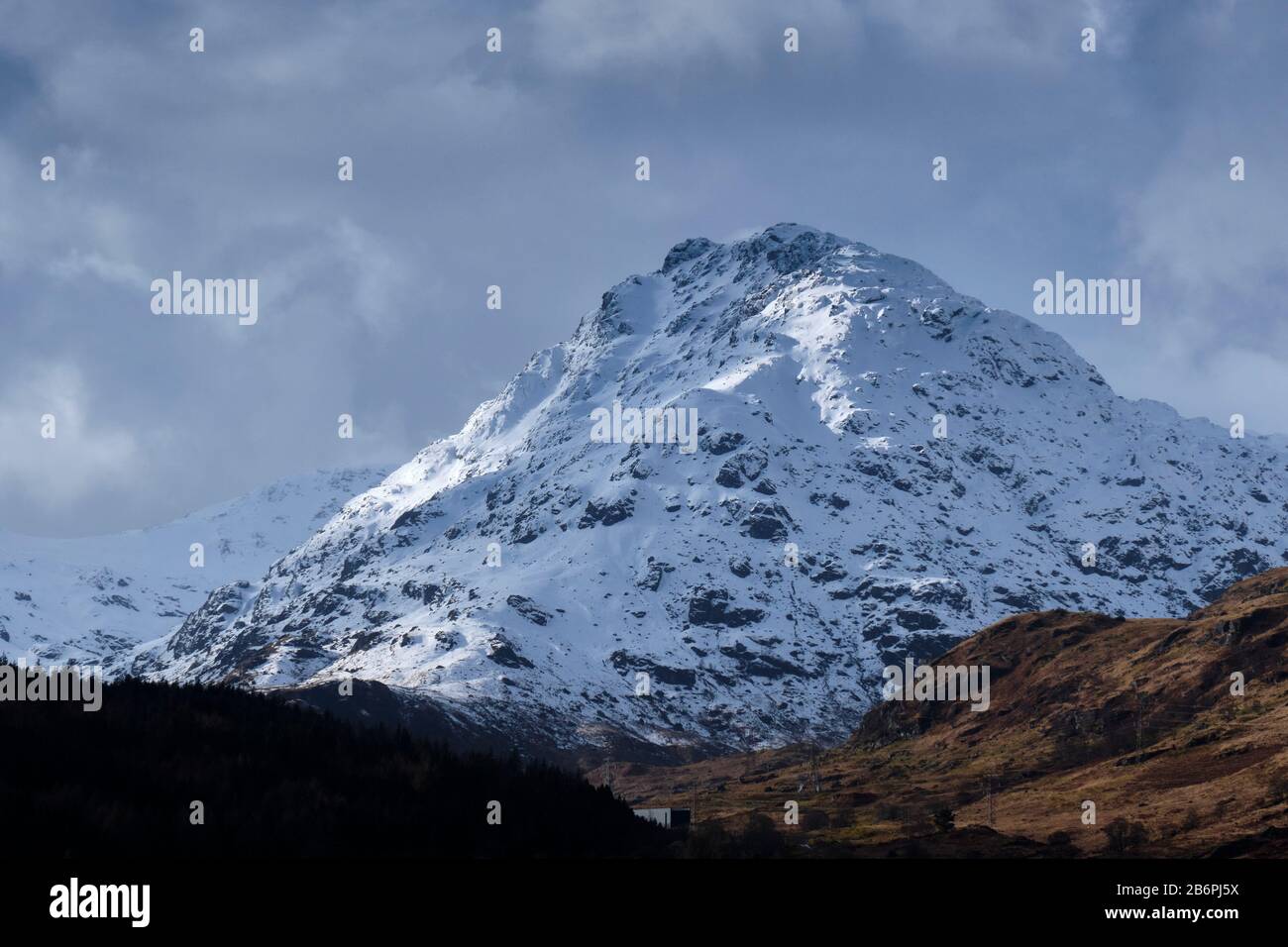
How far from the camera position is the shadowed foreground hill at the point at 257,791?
12294cm

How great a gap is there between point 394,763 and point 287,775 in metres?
13.8

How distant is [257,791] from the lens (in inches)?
5487

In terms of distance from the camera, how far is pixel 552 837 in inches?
5758

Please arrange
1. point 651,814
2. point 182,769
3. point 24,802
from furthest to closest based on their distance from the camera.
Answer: point 651,814 → point 182,769 → point 24,802

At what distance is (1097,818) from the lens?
185m

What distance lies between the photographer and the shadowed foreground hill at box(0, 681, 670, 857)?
122938mm
